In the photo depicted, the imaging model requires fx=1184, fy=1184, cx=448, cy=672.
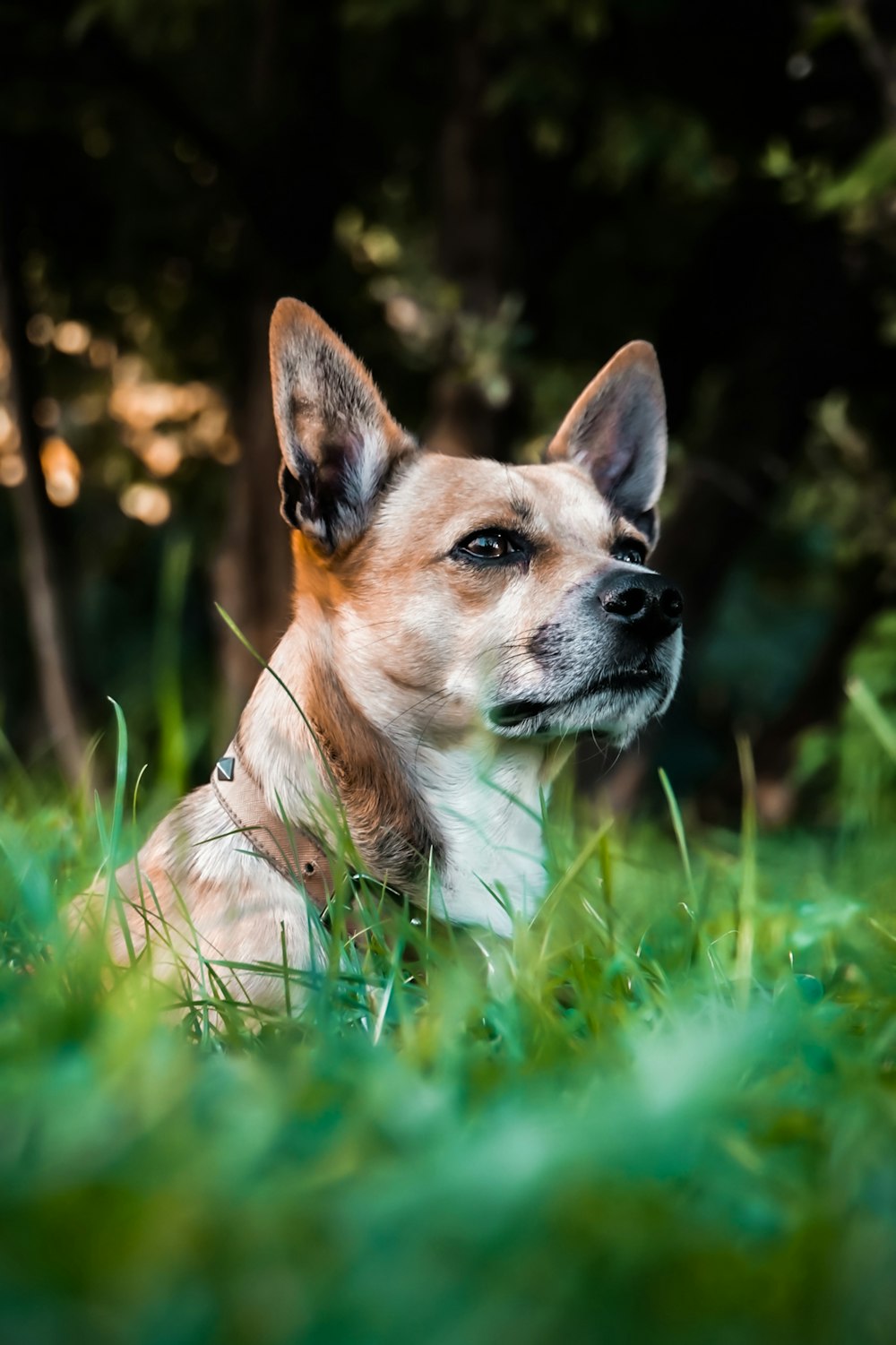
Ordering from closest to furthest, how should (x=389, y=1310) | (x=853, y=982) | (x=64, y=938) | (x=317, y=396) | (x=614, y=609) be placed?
1. (x=389, y=1310)
2. (x=64, y=938)
3. (x=853, y=982)
4. (x=614, y=609)
5. (x=317, y=396)

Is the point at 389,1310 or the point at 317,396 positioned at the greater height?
the point at 317,396

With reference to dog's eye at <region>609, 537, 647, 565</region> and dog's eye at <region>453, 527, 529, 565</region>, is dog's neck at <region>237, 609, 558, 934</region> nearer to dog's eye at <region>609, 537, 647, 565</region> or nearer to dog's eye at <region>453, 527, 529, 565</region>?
Answer: dog's eye at <region>453, 527, 529, 565</region>

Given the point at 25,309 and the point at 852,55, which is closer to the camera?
the point at 852,55

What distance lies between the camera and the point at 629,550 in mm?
3209

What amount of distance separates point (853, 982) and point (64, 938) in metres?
1.34

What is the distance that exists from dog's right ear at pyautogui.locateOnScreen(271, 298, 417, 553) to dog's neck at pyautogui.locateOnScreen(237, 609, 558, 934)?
280mm

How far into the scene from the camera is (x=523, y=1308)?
2.53 feet

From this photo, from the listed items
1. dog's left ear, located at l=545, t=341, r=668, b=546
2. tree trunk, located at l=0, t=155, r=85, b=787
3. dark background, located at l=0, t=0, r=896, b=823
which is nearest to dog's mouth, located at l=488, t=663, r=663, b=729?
dog's left ear, located at l=545, t=341, r=668, b=546

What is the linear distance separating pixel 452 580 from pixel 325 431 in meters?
0.51

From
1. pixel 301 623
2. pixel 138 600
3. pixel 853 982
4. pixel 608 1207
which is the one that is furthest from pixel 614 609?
pixel 138 600

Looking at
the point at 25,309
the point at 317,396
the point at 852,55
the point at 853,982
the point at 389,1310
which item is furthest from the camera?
the point at 25,309

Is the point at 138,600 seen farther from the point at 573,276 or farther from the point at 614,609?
the point at 614,609

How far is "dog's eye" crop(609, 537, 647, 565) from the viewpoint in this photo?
10.3ft

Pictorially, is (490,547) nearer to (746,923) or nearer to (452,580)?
(452,580)
